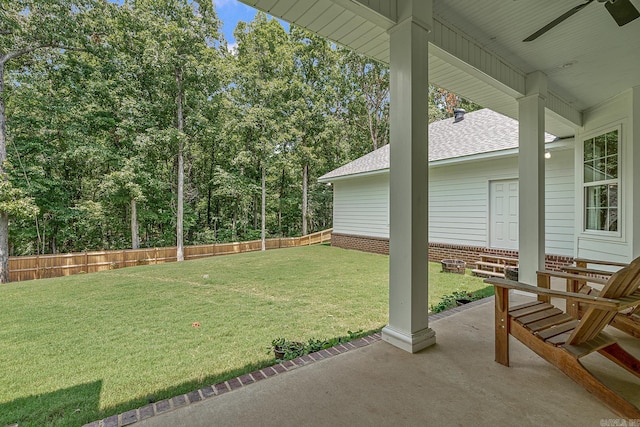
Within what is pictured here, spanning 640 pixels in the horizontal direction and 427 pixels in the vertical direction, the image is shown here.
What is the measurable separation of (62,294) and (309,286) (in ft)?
16.9

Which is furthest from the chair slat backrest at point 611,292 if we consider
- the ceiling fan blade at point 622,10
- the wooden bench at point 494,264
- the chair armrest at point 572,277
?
the wooden bench at point 494,264

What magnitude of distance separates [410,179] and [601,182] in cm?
484

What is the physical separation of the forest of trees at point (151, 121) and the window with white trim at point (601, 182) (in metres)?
12.4

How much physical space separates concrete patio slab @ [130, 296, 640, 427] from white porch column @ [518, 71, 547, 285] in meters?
1.63

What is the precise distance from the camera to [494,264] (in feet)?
20.7

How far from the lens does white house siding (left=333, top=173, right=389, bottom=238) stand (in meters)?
10.3

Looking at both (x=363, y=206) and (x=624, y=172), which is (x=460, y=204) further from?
(x=363, y=206)

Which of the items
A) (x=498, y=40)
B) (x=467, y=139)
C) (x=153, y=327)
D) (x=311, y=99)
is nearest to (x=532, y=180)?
(x=498, y=40)

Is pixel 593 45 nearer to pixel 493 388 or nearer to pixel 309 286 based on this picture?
pixel 493 388

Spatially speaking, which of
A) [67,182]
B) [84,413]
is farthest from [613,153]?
[67,182]

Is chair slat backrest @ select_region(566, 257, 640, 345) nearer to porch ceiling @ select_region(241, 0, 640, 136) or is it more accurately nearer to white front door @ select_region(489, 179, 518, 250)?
porch ceiling @ select_region(241, 0, 640, 136)

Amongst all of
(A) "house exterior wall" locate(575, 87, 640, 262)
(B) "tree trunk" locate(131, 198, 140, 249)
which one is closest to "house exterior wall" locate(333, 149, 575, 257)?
(A) "house exterior wall" locate(575, 87, 640, 262)

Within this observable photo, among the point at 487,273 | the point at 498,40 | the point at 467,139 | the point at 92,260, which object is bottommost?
the point at 92,260

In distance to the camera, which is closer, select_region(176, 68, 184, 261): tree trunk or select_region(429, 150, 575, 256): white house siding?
select_region(429, 150, 575, 256): white house siding
